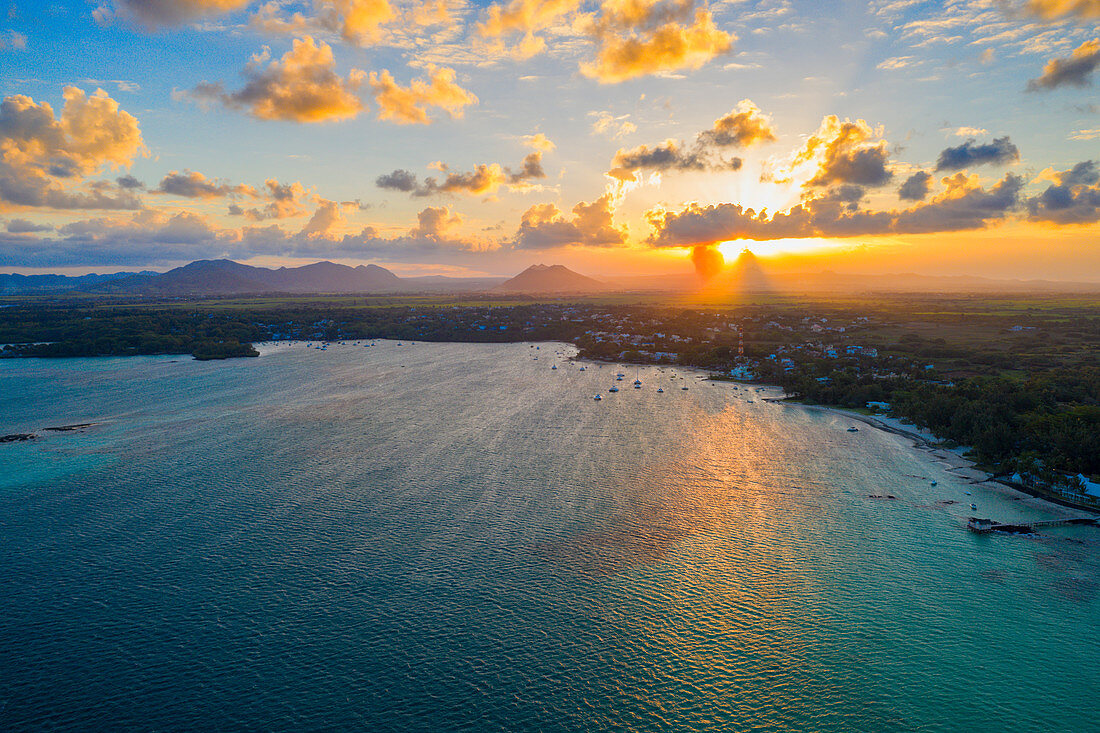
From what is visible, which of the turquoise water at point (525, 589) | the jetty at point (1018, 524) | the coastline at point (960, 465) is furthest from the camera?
the coastline at point (960, 465)

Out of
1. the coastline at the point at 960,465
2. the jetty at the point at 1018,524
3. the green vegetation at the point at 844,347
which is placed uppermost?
the green vegetation at the point at 844,347

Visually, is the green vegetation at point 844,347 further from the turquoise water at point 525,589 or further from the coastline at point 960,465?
the turquoise water at point 525,589

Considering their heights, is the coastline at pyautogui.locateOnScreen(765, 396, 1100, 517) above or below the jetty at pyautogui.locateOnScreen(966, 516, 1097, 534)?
above

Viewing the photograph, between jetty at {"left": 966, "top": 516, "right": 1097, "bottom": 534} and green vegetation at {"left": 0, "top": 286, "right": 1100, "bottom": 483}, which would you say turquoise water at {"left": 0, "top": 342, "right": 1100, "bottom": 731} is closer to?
jetty at {"left": 966, "top": 516, "right": 1097, "bottom": 534}

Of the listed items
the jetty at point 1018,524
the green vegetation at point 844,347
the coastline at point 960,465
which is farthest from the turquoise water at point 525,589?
the green vegetation at point 844,347

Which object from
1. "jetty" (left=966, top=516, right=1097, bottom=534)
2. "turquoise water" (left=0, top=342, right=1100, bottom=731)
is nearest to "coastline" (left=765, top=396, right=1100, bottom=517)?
"jetty" (left=966, top=516, right=1097, bottom=534)

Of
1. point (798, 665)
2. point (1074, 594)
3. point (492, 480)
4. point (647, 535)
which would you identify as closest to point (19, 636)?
point (492, 480)
